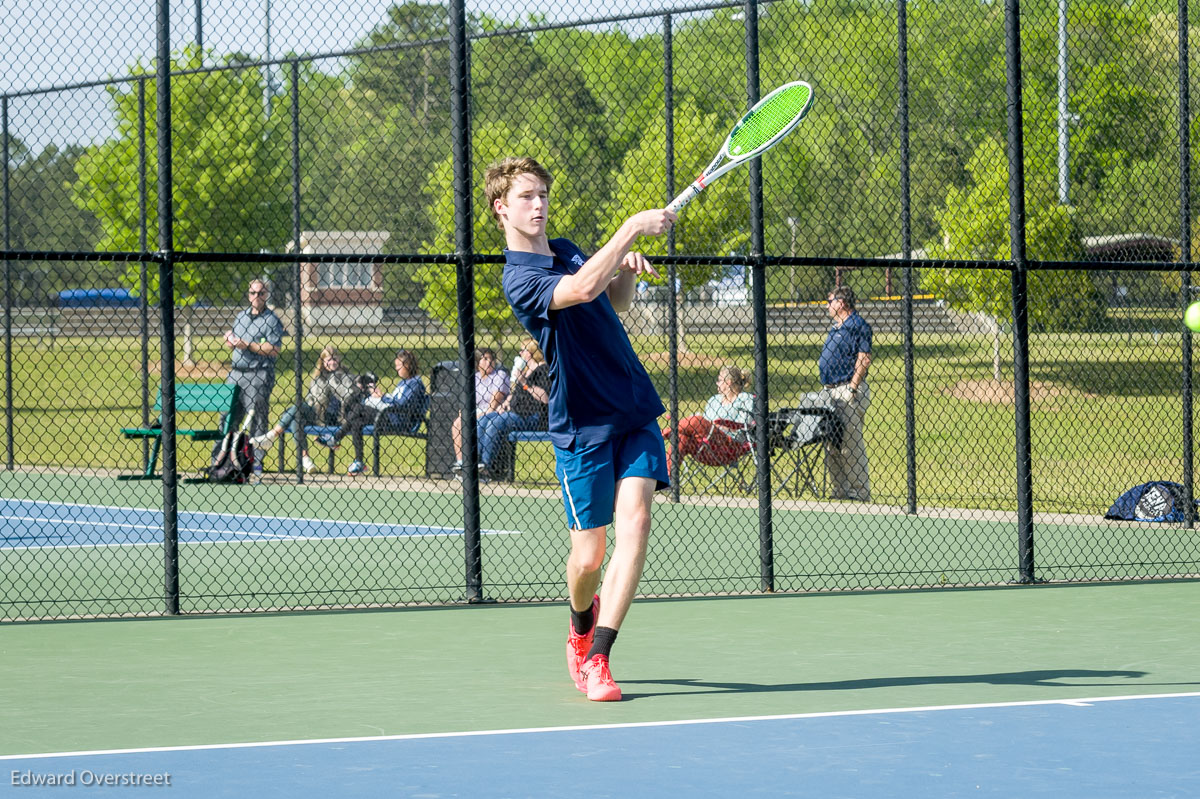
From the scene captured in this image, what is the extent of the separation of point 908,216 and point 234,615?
226 inches

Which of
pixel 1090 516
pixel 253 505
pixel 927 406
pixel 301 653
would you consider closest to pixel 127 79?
pixel 253 505

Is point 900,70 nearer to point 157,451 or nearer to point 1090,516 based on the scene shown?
point 1090,516

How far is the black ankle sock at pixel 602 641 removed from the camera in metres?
5.82

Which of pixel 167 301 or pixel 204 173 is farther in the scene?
pixel 204 173

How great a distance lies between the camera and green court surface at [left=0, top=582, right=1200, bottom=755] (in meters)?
5.63

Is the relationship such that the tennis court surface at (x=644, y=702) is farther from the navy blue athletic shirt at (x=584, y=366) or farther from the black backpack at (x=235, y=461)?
the black backpack at (x=235, y=461)

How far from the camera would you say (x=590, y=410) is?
592cm

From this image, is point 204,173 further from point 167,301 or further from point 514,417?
point 167,301

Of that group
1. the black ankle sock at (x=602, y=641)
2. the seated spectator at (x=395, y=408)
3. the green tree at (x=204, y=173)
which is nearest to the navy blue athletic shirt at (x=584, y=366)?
the black ankle sock at (x=602, y=641)

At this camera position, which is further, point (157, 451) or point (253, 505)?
point (157, 451)

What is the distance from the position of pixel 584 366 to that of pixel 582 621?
895mm

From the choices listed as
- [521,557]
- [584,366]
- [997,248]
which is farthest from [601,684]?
[997,248]

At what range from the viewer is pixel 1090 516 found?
11750 mm

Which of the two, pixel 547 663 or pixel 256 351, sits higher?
pixel 256 351
